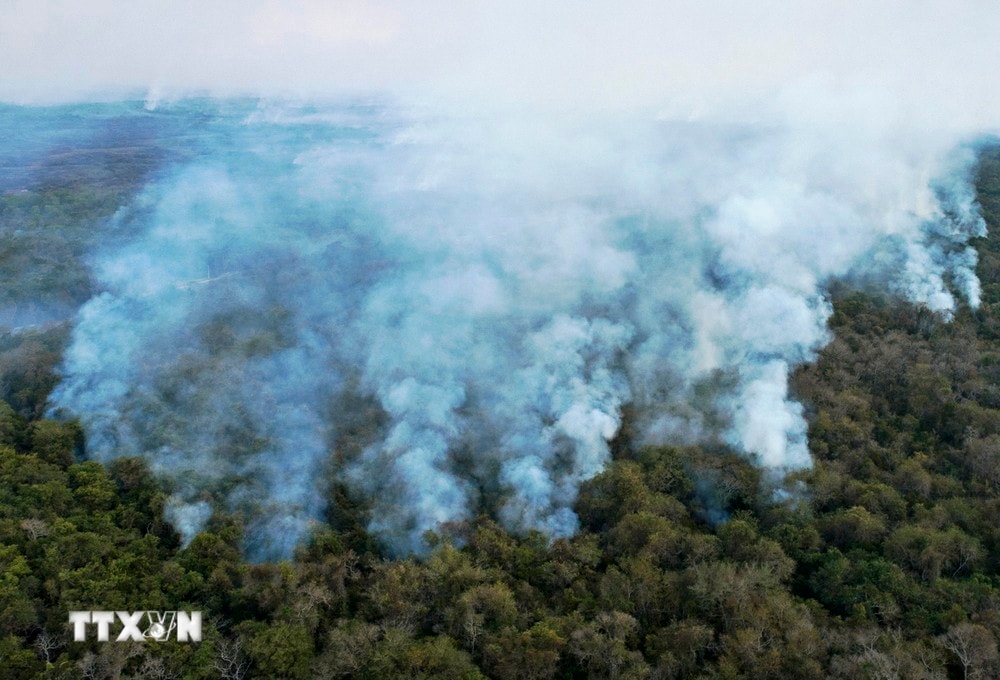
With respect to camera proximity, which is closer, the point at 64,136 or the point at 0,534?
the point at 0,534

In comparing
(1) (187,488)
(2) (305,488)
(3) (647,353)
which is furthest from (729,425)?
(1) (187,488)

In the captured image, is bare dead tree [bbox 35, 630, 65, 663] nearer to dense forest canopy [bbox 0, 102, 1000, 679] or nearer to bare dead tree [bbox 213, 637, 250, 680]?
dense forest canopy [bbox 0, 102, 1000, 679]

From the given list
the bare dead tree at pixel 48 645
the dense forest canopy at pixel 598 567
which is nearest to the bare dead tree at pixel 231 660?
the dense forest canopy at pixel 598 567

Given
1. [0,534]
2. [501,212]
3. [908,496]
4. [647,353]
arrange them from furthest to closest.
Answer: [501,212]
[647,353]
[908,496]
[0,534]

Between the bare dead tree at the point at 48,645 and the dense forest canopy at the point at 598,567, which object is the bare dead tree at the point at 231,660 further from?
the bare dead tree at the point at 48,645

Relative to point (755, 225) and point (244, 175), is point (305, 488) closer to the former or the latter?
point (755, 225)

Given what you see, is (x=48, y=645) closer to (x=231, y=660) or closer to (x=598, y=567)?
(x=231, y=660)

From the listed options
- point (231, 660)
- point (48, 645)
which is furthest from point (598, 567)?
point (48, 645)
